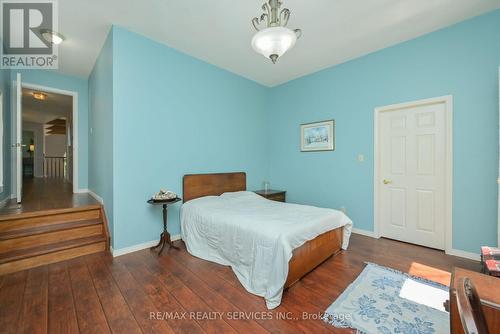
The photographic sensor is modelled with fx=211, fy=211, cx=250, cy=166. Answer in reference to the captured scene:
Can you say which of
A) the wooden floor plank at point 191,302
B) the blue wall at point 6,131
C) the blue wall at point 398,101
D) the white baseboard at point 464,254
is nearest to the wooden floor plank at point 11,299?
the wooden floor plank at point 191,302

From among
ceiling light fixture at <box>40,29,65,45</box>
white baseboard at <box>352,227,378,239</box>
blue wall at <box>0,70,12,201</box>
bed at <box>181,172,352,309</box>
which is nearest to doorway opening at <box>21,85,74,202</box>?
blue wall at <box>0,70,12,201</box>

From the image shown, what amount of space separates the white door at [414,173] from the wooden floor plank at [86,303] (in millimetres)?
3682

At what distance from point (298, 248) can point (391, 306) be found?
0.84 meters

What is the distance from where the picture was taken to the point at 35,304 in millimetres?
1757

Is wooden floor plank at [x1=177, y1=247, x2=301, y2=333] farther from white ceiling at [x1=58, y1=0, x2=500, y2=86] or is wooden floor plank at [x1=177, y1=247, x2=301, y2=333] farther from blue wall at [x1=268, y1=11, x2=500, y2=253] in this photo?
white ceiling at [x1=58, y1=0, x2=500, y2=86]

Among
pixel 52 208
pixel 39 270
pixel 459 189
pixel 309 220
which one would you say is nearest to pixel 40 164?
pixel 52 208

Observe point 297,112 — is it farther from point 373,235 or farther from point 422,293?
point 422,293

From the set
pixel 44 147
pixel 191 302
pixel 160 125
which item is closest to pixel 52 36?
pixel 160 125

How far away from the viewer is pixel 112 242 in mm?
2719

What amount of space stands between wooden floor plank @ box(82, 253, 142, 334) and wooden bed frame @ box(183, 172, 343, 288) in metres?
1.30

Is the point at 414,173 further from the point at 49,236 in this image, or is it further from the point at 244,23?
the point at 49,236

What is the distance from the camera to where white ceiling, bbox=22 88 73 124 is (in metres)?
5.26

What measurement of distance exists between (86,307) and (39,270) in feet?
3.63

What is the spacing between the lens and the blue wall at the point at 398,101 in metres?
2.48
